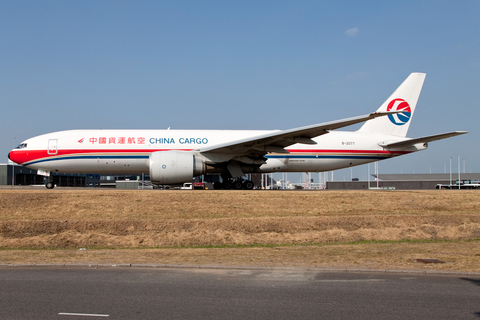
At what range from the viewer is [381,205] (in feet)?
60.7

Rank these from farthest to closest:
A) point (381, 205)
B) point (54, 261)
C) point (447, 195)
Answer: point (447, 195)
point (381, 205)
point (54, 261)

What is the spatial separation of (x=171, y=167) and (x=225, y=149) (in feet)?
10.7

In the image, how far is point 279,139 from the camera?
2177cm

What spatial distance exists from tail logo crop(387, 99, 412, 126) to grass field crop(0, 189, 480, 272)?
31.1 feet

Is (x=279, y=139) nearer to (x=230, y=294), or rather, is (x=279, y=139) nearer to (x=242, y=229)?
(x=242, y=229)

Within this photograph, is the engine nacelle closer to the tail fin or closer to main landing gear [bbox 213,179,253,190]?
main landing gear [bbox 213,179,253,190]

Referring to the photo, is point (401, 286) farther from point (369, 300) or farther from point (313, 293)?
A: point (313, 293)

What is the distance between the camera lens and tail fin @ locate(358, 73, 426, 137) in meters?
27.8

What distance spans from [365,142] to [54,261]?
2191 cm

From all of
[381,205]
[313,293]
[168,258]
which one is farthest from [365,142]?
[313,293]

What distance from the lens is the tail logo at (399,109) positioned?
27906mm

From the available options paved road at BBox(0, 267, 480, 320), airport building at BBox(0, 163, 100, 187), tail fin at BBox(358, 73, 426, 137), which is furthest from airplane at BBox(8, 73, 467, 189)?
airport building at BBox(0, 163, 100, 187)

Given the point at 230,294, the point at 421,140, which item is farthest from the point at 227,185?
the point at 230,294

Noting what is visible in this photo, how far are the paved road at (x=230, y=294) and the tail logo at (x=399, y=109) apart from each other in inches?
845
